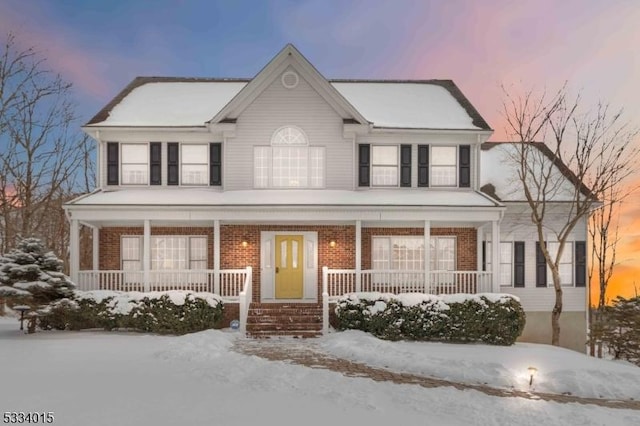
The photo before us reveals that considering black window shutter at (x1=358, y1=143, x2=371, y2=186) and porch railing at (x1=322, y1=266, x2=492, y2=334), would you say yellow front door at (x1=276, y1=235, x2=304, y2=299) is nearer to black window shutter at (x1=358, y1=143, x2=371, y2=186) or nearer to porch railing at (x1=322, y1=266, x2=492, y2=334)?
porch railing at (x1=322, y1=266, x2=492, y2=334)

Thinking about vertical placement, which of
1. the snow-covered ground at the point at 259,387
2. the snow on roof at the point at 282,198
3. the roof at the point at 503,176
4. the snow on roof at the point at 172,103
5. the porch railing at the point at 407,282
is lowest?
the snow-covered ground at the point at 259,387

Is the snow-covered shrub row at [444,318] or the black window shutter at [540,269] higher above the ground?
the black window shutter at [540,269]

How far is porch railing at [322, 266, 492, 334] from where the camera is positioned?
1581 centimetres

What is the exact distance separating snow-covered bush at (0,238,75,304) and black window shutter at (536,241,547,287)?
673 inches

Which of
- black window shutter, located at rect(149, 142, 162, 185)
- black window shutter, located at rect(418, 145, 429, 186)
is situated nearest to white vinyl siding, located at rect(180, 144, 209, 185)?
black window shutter, located at rect(149, 142, 162, 185)

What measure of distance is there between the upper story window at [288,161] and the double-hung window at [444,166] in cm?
437

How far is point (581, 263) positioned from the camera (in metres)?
19.2

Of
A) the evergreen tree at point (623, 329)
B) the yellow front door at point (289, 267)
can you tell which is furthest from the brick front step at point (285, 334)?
the evergreen tree at point (623, 329)

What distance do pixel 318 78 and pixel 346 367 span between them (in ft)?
35.1

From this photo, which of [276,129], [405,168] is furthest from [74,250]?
[405,168]

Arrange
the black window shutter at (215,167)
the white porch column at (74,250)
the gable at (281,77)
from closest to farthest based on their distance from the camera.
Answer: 1. the white porch column at (74,250)
2. the gable at (281,77)
3. the black window shutter at (215,167)

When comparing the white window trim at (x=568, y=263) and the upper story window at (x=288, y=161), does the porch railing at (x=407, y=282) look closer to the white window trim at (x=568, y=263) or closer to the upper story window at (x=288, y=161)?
the upper story window at (x=288, y=161)

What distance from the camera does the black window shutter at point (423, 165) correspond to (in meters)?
18.1

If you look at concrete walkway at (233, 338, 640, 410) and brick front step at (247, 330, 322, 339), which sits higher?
concrete walkway at (233, 338, 640, 410)
